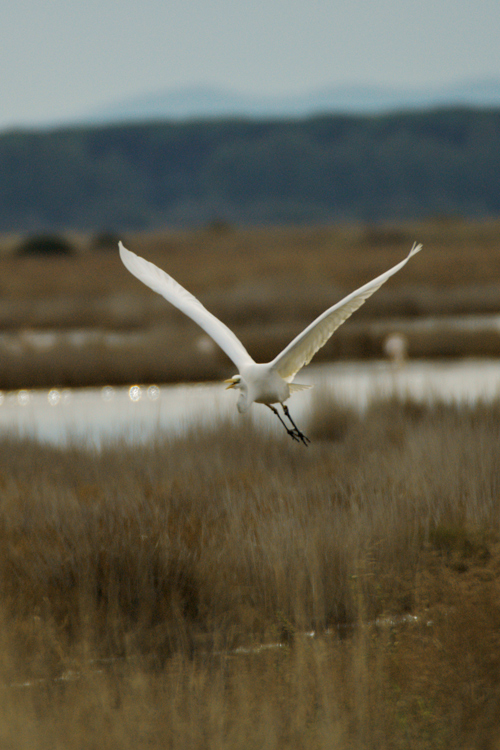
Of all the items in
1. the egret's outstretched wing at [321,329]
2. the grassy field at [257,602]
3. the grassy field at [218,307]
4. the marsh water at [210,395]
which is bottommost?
the grassy field at [257,602]

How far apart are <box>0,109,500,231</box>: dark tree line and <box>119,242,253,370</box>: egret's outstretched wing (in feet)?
359

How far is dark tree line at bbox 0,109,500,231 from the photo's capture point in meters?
119

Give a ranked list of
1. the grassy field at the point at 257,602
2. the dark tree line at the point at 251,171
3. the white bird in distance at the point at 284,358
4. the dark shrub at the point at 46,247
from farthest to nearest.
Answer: the dark tree line at the point at 251,171, the dark shrub at the point at 46,247, the white bird in distance at the point at 284,358, the grassy field at the point at 257,602

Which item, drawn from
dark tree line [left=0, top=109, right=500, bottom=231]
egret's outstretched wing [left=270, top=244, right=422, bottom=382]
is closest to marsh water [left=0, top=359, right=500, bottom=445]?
egret's outstretched wing [left=270, top=244, right=422, bottom=382]

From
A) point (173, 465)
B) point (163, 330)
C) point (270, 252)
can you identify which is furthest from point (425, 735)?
point (270, 252)

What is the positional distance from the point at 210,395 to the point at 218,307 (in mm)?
9145

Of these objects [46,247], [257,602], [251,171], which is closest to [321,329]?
[257,602]

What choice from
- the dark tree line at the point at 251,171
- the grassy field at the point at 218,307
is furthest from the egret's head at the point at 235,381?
the dark tree line at the point at 251,171

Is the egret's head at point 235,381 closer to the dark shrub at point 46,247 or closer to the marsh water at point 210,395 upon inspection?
the marsh water at point 210,395

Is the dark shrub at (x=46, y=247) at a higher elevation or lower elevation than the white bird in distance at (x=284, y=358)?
higher

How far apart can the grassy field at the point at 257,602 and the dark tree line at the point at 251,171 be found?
357ft

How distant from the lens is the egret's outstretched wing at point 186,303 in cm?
522

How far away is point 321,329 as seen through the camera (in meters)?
4.84

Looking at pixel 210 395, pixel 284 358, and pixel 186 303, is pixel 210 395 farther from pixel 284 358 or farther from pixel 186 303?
pixel 284 358
